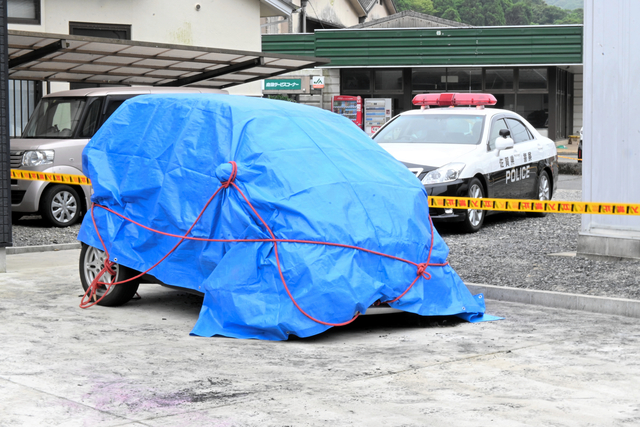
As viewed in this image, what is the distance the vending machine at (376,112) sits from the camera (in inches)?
1347

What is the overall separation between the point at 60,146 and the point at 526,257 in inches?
275

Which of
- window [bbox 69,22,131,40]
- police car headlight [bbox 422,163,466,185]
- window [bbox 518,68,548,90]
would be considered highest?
window [bbox 69,22,131,40]

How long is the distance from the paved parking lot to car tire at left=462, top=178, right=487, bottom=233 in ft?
13.9

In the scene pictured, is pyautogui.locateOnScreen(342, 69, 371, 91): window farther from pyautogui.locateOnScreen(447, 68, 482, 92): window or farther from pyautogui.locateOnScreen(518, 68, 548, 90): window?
pyautogui.locateOnScreen(518, 68, 548, 90): window

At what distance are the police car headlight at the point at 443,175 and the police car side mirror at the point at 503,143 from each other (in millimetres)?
990

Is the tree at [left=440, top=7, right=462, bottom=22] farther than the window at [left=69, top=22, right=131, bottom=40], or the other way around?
the tree at [left=440, top=7, right=462, bottom=22]

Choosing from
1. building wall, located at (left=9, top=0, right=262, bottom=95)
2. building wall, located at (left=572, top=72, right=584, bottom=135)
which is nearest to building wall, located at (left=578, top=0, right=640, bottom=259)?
building wall, located at (left=9, top=0, right=262, bottom=95)

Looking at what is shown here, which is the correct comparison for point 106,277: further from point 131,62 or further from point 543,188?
point 543,188

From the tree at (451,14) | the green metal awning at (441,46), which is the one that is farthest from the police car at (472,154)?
the tree at (451,14)

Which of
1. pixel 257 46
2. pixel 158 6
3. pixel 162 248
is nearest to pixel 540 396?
pixel 162 248

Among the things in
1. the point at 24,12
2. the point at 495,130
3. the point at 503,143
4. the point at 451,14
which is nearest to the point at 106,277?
the point at 503,143

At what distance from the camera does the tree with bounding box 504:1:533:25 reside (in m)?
82.1

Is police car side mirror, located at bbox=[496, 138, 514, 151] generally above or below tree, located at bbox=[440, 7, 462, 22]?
below

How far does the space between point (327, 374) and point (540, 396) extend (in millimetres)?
1281
